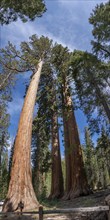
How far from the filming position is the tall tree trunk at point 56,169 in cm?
1914

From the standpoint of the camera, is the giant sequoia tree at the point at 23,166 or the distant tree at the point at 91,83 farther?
the distant tree at the point at 91,83

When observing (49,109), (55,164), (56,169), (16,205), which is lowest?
(16,205)

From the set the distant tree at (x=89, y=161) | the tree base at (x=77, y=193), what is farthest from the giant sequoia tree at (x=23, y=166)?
the distant tree at (x=89, y=161)

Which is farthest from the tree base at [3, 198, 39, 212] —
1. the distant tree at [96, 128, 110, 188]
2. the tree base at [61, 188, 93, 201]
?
the distant tree at [96, 128, 110, 188]

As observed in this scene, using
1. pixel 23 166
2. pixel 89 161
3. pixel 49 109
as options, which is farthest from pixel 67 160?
pixel 89 161

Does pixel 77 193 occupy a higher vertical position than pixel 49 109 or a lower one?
lower

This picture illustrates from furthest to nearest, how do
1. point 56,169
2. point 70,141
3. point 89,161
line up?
point 89,161, point 56,169, point 70,141

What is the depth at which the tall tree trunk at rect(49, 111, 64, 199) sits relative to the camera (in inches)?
754

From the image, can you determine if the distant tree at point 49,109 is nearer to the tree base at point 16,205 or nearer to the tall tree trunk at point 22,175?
the tall tree trunk at point 22,175

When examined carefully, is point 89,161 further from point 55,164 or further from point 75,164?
point 75,164

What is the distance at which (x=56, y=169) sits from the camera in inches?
802

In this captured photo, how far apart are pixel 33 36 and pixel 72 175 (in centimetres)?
1200

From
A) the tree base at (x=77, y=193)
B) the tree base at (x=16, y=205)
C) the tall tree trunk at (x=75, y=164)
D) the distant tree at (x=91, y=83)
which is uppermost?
the distant tree at (x=91, y=83)

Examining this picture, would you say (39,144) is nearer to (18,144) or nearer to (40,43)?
(40,43)
